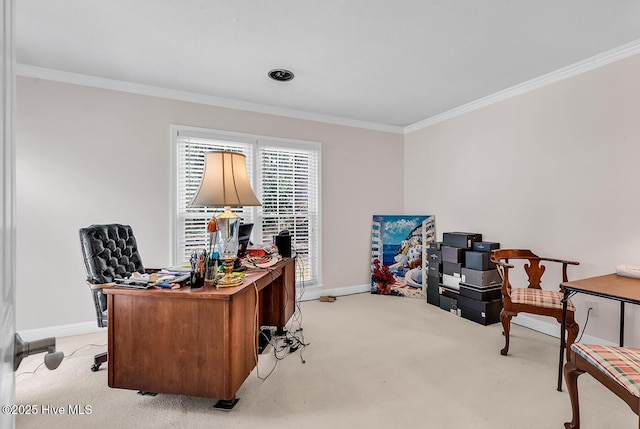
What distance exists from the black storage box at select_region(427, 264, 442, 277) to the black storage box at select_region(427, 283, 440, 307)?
0.42 feet

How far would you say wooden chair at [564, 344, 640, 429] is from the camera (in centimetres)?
135

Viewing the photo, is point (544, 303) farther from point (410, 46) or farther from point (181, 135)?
point (181, 135)

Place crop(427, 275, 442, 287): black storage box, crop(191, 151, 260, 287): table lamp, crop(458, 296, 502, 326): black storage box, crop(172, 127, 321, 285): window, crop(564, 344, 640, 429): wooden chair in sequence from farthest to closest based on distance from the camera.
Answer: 1. crop(427, 275, 442, 287): black storage box
2. crop(172, 127, 321, 285): window
3. crop(458, 296, 502, 326): black storage box
4. crop(191, 151, 260, 287): table lamp
5. crop(564, 344, 640, 429): wooden chair

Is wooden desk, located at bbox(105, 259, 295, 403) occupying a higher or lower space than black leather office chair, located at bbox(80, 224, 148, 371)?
lower

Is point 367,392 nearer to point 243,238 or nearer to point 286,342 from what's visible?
point 286,342

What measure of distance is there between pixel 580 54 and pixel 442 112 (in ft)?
5.31

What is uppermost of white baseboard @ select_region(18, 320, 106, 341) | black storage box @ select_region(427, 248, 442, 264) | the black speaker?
the black speaker

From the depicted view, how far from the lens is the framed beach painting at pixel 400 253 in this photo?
14.1 feet

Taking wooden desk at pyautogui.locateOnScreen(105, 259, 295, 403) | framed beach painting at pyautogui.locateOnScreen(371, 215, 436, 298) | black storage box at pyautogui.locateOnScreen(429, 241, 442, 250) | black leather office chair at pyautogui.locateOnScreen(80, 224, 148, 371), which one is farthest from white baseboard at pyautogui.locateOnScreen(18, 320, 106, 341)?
black storage box at pyautogui.locateOnScreen(429, 241, 442, 250)

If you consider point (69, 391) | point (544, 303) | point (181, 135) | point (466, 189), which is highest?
point (181, 135)

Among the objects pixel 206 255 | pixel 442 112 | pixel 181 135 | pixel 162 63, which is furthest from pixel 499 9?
pixel 181 135

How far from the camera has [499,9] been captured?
2.03 metres

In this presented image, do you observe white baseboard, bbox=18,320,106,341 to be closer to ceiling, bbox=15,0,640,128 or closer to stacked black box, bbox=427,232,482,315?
ceiling, bbox=15,0,640,128

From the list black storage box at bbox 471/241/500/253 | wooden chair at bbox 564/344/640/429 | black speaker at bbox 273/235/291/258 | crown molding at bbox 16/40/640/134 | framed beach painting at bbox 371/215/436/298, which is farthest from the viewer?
framed beach painting at bbox 371/215/436/298
